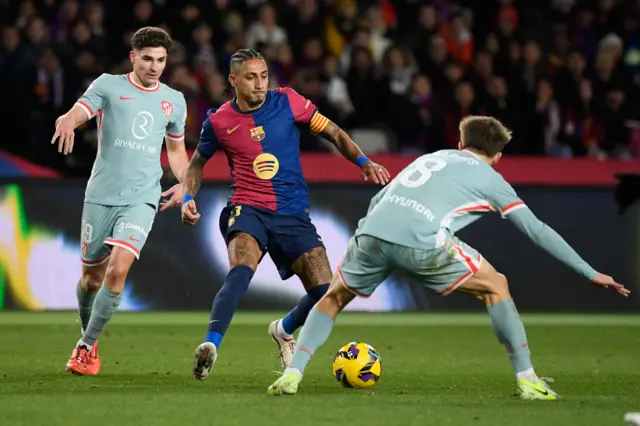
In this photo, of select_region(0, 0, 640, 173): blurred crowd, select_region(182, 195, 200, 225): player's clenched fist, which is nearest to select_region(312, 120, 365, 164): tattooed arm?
select_region(182, 195, 200, 225): player's clenched fist

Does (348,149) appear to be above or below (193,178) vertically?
above

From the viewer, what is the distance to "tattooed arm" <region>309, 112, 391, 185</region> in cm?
806

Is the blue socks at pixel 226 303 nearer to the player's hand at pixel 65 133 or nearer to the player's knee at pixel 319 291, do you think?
the player's knee at pixel 319 291

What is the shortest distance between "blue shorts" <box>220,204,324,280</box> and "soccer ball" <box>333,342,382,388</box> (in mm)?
852

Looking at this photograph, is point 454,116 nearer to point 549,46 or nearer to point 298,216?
point 549,46

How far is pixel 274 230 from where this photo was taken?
8.34m

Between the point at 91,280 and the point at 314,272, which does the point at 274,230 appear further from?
the point at 91,280

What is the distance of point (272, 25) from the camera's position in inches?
658

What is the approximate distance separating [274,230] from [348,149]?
702mm

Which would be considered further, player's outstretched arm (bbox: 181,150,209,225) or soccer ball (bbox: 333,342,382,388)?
player's outstretched arm (bbox: 181,150,209,225)

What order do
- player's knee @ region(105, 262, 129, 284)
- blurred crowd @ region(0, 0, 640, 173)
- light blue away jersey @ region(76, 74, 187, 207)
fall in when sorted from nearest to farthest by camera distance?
1. player's knee @ region(105, 262, 129, 284)
2. light blue away jersey @ region(76, 74, 187, 207)
3. blurred crowd @ region(0, 0, 640, 173)

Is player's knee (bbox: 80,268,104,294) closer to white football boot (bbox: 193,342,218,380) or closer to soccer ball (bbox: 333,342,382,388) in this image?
white football boot (bbox: 193,342,218,380)

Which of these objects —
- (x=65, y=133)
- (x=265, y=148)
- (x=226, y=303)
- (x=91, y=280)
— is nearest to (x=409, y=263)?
(x=226, y=303)

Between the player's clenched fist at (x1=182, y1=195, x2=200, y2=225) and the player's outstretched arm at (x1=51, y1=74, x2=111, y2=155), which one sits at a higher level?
the player's outstretched arm at (x1=51, y1=74, x2=111, y2=155)
